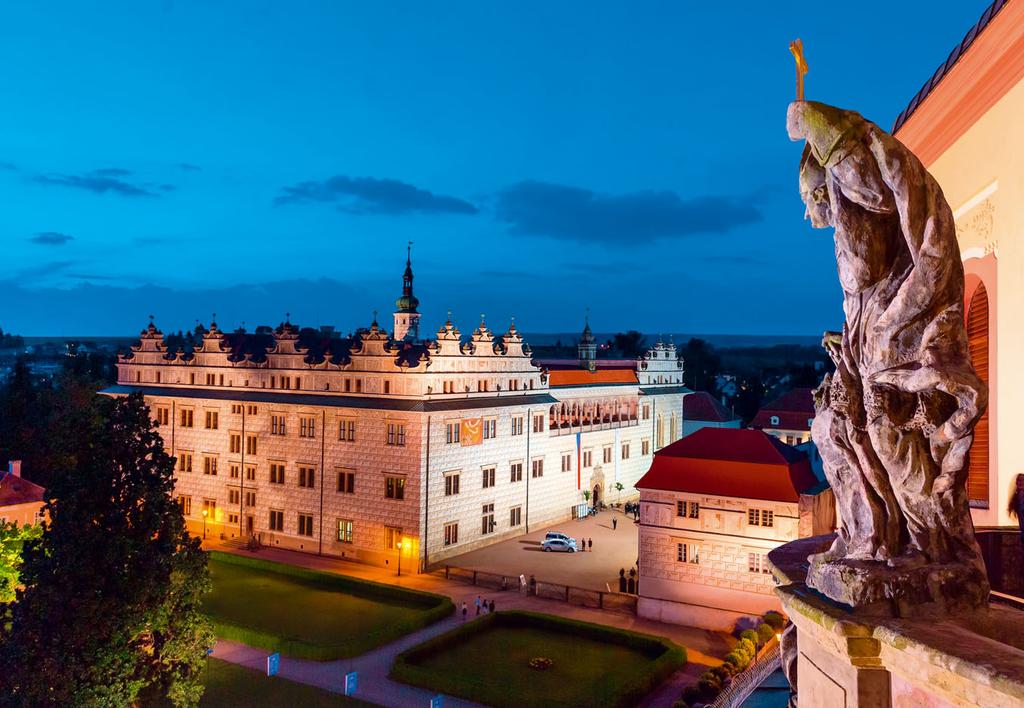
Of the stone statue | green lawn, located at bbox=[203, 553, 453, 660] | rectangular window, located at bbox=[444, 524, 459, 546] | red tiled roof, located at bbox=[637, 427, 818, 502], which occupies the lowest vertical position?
green lawn, located at bbox=[203, 553, 453, 660]

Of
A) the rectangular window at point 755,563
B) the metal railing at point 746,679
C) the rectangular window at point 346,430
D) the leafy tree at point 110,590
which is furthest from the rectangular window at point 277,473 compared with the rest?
the metal railing at point 746,679

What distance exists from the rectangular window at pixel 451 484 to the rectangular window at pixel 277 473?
31.3 ft

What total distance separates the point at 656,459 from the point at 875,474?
2403cm

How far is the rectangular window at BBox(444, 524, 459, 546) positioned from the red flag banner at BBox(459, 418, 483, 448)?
4094mm

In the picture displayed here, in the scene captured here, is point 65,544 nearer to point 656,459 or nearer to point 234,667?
point 234,667

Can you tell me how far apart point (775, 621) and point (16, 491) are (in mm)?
32879

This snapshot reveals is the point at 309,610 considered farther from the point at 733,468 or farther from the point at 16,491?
the point at 733,468

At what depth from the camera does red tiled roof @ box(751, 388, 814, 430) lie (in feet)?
191

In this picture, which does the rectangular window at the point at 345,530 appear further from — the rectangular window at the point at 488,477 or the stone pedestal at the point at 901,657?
the stone pedestal at the point at 901,657

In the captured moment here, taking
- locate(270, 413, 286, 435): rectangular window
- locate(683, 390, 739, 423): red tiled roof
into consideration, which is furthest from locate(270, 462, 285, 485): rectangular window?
locate(683, 390, 739, 423): red tiled roof

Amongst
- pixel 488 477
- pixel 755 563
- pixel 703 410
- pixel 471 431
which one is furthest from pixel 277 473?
pixel 703 410

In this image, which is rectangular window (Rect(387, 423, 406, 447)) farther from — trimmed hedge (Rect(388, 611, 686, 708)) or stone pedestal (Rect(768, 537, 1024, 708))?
stone pedestal (Rect(768, 537, 1024, 708))

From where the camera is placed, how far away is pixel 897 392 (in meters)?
5.94

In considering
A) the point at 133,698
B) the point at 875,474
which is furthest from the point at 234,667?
the point at 875,474
